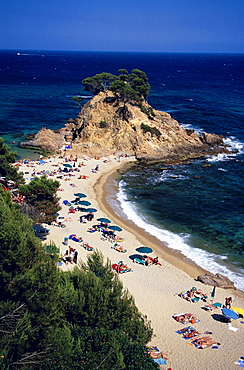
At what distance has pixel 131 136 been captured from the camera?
6153 centimetres

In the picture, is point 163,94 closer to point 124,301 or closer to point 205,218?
point 205,218

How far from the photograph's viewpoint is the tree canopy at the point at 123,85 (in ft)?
213

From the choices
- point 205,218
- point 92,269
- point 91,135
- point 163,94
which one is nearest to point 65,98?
point 163,94

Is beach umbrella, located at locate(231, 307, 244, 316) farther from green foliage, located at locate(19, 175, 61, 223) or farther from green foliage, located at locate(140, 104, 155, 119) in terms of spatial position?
green foliage, located at locate(140, 104, 155, 119)

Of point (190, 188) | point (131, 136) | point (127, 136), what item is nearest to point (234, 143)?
point (131, 136)

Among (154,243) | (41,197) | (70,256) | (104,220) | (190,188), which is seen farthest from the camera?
(190,188)

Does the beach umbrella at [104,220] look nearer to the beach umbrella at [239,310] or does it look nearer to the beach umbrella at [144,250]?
the beach umbrella at [144,250]

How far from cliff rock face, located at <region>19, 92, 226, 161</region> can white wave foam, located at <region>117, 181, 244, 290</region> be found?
1996 cm

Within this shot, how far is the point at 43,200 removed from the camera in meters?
32.7

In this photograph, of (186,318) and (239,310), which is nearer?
(186,318)

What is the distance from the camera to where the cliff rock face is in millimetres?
60559

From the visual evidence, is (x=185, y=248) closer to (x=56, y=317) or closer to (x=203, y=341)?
(x=203, y=341)

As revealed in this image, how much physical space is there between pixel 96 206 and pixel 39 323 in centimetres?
2625

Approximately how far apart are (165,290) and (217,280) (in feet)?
15.7
